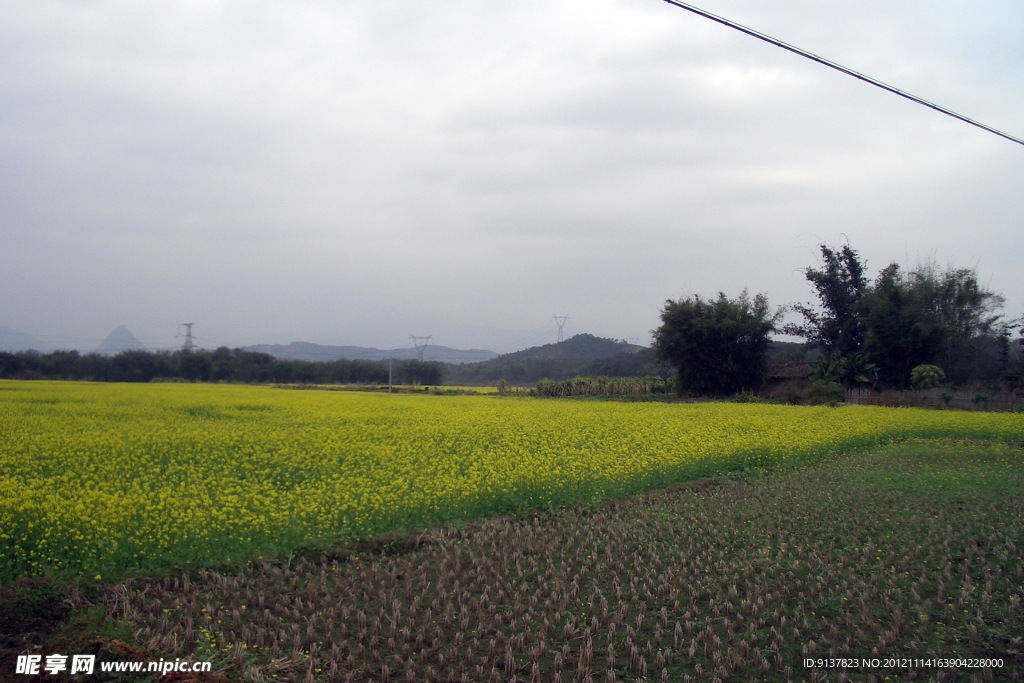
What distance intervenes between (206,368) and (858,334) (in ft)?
180

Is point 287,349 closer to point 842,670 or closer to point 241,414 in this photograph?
point 241,414

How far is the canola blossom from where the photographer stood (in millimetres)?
7207

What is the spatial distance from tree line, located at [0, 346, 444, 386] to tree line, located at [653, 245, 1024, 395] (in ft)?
75.6

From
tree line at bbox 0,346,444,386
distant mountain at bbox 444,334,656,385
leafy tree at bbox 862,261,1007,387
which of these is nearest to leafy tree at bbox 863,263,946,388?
leafy tree at bbox 862,261,1007,387

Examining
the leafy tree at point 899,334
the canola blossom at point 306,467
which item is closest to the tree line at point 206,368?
the leafy tree at point 899,334

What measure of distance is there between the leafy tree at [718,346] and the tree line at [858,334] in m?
0.06

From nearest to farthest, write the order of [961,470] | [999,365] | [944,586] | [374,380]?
1. [944,586]
2. [961,470]
3. [999,365]
4. [374,380]

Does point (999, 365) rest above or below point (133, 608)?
above

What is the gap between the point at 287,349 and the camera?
4584 inches

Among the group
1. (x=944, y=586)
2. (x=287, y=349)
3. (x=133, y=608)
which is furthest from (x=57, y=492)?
(x=287, y=349)

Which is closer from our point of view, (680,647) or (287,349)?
(680,647)

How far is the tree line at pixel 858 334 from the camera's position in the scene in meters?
38.6

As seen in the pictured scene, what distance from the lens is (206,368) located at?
66625mm

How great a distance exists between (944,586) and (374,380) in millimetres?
68278
